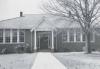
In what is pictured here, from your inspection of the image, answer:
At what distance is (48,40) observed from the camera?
33.2m

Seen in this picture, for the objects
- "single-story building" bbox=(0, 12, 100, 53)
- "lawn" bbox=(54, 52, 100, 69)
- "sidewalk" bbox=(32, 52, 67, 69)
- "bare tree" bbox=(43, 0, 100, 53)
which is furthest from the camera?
"single-story building" bbox=(0, 12, 100, 53)

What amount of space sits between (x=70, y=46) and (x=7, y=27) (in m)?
9.52

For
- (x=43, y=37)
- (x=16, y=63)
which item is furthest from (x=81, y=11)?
(x=16, y=63)

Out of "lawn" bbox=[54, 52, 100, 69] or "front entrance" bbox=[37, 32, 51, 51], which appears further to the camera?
"front entrance" bbox=[37, 32, 51, 51]

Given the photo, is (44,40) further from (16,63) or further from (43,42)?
(16,63)

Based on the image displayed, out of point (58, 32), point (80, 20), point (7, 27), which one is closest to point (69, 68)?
point (80, 20)

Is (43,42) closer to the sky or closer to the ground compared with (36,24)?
closer to the ground

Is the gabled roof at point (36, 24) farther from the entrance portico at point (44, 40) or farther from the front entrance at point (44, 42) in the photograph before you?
the front entrance at point (44, 42)

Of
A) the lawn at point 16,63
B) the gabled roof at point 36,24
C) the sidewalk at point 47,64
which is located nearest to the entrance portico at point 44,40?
the gabled roof at point 36,24

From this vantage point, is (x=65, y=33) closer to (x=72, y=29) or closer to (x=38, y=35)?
(x=72, y=29)

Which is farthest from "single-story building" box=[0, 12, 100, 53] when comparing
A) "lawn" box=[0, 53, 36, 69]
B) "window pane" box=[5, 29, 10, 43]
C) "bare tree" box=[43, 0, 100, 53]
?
"lawn" box=[0, 53, 36, 69]

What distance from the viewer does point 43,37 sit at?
33.2m

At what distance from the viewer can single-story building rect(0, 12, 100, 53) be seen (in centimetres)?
3108

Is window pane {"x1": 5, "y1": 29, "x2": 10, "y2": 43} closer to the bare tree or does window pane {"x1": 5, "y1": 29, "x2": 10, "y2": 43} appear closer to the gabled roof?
→ the gabled roof
